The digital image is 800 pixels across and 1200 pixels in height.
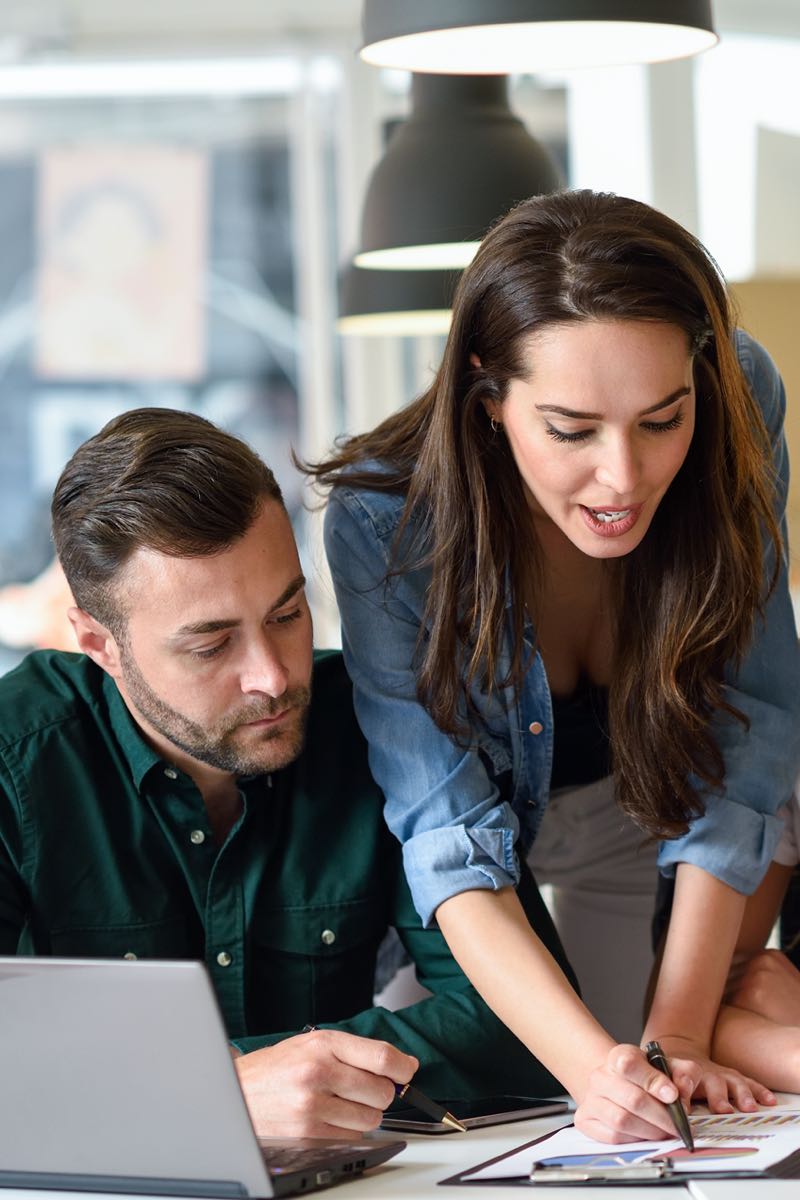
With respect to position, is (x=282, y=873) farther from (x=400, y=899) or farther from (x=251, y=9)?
(x=251, y=9)

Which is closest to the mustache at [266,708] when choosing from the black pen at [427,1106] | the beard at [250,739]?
the beard at [250,739]

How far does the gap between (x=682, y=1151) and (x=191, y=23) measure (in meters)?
4.58

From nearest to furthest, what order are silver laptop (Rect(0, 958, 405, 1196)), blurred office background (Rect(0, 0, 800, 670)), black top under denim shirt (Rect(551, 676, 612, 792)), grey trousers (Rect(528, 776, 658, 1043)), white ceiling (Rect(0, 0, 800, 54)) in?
silver laptop (Rect(0, 958, 405, 1196)) → black top under denim shirt (Rect(551, 676, 612, 792)) → grey trousers (Rect(528, 776, 658, 1043)) → white ceiling (Rect(0, 0, 800, 54)) → blurred office background (Rect(0, 0, 800, 670))

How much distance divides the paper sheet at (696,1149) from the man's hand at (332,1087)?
10cm

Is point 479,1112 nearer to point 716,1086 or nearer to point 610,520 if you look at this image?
point 716,1086

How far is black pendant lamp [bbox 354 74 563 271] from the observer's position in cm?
225

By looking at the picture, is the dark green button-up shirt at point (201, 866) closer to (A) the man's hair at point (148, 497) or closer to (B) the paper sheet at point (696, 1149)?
(A) the man's hair at point (148, 497)

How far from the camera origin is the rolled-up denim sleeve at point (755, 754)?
1534 mm

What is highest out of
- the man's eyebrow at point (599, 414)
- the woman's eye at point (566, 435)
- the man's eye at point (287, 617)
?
the man's eyebrow at point (599, 414)

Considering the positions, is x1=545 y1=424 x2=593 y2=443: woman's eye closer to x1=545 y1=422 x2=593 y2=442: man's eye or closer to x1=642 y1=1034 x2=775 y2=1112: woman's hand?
x1=545 y1=422 x2=593 y2=442: man's eye

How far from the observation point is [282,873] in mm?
1637

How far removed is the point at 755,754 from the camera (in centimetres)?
156

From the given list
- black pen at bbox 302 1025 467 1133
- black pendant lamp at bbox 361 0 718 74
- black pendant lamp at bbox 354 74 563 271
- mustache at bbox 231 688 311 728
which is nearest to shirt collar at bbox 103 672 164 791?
mustache at bbox 231 688 311 728

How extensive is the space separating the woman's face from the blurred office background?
357 cm
